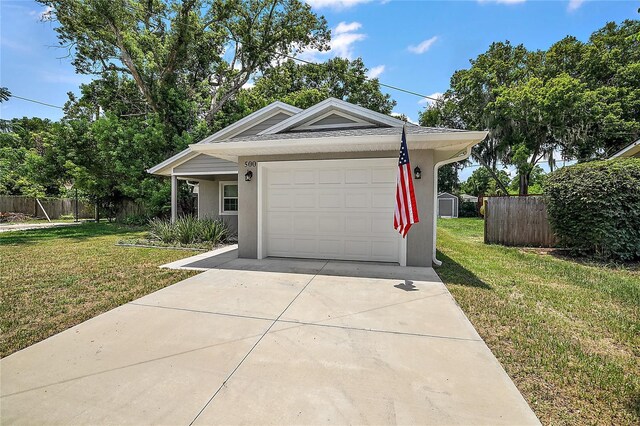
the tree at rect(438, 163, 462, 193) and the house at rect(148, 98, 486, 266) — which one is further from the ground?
the tree at rect(438, 163, 462, 193)

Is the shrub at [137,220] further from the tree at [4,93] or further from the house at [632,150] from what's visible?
the tree at [4,93]

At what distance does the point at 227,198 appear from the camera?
12492 mm

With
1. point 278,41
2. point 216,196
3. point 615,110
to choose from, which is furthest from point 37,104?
point 615,110

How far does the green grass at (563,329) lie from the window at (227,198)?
8843 mm

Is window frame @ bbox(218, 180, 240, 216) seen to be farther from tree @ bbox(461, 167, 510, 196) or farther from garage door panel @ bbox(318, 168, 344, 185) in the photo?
tree @ bbox(461, 167, 510, 196)

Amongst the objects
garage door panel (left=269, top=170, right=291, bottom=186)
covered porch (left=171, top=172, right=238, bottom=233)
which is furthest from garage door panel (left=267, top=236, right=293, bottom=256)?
covered porch (left=171, top=172, right=238, bottom=233)

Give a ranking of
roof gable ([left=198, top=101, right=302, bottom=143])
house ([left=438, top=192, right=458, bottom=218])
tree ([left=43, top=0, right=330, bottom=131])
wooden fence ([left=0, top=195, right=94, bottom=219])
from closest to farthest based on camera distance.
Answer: roof gable ([left=198, top=101, right=302, bottom=143]) < tree ([left=43, top=0, right=330, bottom=131]) < wooden fence ([left=0, top=195, right=94, bottom=219]) < house ([left=438, top=192, right=458, bottom=218])

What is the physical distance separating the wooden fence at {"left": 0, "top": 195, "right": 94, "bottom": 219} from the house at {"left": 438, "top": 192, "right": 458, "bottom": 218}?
32912mm

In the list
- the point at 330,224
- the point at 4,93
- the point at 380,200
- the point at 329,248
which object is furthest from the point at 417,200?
the point at 4,93

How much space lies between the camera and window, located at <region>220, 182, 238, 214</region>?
12.4 meters

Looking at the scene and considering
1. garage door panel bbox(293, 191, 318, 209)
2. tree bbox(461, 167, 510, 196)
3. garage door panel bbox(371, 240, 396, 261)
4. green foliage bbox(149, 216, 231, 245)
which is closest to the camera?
garage door panel bbox(371, 240, 396, 261)

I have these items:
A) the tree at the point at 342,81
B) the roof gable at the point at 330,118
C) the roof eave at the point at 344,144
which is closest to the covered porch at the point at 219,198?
the roof gable at the point at 330,118

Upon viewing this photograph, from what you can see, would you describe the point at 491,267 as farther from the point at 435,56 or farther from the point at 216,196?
the point at 216,196

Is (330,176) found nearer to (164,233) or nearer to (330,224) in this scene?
(330,224)
